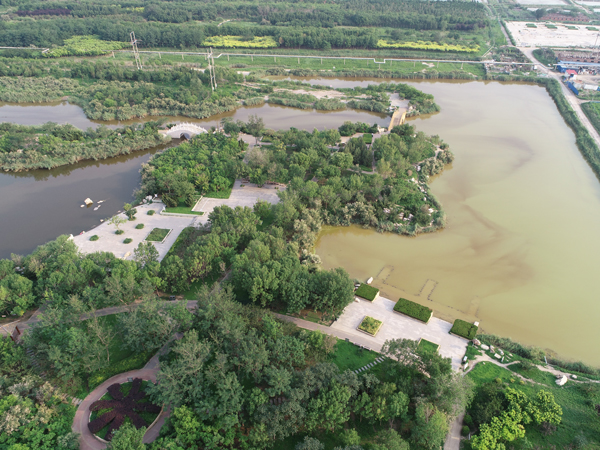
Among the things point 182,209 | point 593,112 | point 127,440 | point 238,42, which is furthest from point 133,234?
point 238,42

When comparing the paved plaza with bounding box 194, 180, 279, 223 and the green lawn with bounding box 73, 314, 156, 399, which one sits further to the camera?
the paved plaza with bounding box 194, 180, 279, 223

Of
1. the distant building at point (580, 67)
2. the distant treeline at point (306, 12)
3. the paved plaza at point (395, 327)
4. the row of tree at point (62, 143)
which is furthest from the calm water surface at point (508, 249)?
the distant treeline at point (306, 12)

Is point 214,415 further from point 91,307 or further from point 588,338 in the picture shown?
point 588,338

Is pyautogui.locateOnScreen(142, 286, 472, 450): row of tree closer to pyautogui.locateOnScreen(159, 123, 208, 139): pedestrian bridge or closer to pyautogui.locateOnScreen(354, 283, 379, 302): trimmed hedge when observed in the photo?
pyautogui.locateOnScreen(354, 283, 379, 302): trimmed hedge

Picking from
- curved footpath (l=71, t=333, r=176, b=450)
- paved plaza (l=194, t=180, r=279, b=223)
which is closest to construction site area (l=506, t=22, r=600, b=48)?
paved plaza (l=194, t=180, r=279, b=223)

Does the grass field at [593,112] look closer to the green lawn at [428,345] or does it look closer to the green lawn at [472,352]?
the green lawn at [472,352]

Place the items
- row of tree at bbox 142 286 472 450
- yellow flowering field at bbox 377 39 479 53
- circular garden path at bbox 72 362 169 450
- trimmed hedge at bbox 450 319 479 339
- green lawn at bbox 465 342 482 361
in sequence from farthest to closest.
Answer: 1. yellow flowering field at bbox 377 39 479 53
2. trimmed hedge at bbox 450 319 479 339
3. green lawn at bbox 465 342 482 361
4. circular garden path at bbox 72 362 169 450
5. row of tree at bbox 142 286 472 450
